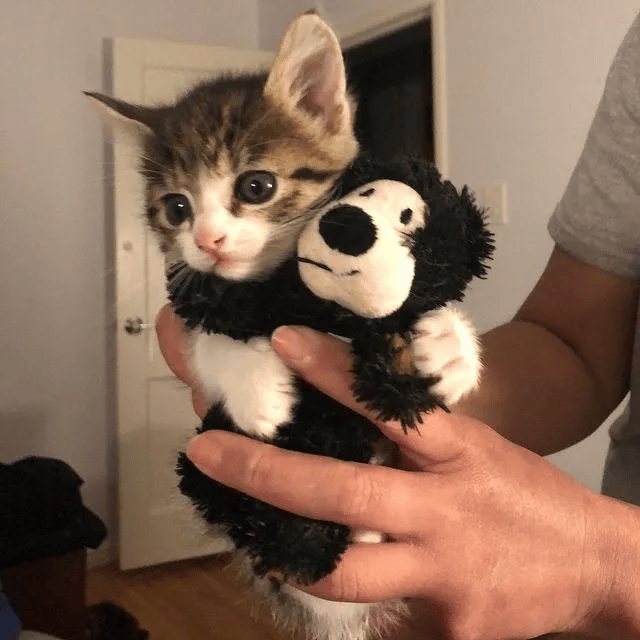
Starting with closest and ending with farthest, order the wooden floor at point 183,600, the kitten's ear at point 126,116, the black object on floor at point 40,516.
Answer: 1. the kitten's ear at point 126,116
2. the black object on floor at point 40,516
3. the wooden floor at point 183,600

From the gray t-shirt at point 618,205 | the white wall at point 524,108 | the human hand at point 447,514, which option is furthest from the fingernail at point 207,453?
the white wall at point 524,108

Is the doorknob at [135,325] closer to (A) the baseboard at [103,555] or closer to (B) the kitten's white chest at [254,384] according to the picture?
(A) the baseboard at [103,555]

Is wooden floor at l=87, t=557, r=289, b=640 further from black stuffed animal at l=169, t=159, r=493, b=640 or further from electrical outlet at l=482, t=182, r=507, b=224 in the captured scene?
black stuffed animal at l=169, t=159, r=493, b=640

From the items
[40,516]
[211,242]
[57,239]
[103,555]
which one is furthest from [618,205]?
[103,555]

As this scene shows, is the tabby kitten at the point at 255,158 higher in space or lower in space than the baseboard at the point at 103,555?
higher

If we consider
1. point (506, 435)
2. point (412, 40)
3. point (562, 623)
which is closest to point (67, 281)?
point (412, 40)

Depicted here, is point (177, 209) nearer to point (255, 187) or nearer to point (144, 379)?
point (255, 187)

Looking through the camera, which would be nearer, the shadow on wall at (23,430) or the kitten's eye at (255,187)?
the kitten's eye at (255,187)

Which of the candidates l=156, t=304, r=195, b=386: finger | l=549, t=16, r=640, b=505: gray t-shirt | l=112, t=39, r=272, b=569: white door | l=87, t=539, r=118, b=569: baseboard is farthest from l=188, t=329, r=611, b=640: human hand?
l=87, t=539, r=118, b=569: baseboard
